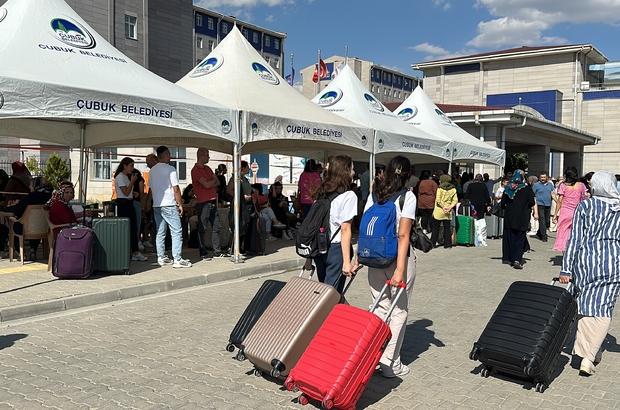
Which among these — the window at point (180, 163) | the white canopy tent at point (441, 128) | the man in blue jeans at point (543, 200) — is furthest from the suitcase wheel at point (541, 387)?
the window at point (180, 163)

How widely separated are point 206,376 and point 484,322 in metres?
3.49

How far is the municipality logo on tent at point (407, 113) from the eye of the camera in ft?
56.6

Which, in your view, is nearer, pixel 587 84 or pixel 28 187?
pixel 28 187

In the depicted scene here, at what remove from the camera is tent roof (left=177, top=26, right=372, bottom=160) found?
1023cm

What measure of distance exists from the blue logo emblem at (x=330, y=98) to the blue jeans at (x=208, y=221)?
16.2 feet

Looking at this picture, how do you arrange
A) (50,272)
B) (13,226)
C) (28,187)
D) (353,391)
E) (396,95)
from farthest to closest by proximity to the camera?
(396,95) → (28,187) → (13,226) → (50,272) → (353,391)

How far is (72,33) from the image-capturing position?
8.79 metres

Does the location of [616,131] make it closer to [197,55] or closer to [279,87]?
[279,87]

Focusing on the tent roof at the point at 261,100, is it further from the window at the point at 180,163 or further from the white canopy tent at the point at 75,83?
the window at the point at 180,163

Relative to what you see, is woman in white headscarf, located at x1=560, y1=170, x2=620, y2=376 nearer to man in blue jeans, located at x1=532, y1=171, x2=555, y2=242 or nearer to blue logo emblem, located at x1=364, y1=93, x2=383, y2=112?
blue logo emblem, located at x1=364, y1=93, x2=383, y2=112

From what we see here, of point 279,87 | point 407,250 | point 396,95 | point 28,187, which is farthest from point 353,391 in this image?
point 396,95

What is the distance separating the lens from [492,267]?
10.9 m

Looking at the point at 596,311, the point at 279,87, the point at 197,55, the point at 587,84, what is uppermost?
the point at 197,55

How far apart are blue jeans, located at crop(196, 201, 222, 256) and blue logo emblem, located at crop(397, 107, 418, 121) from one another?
8562 mm
